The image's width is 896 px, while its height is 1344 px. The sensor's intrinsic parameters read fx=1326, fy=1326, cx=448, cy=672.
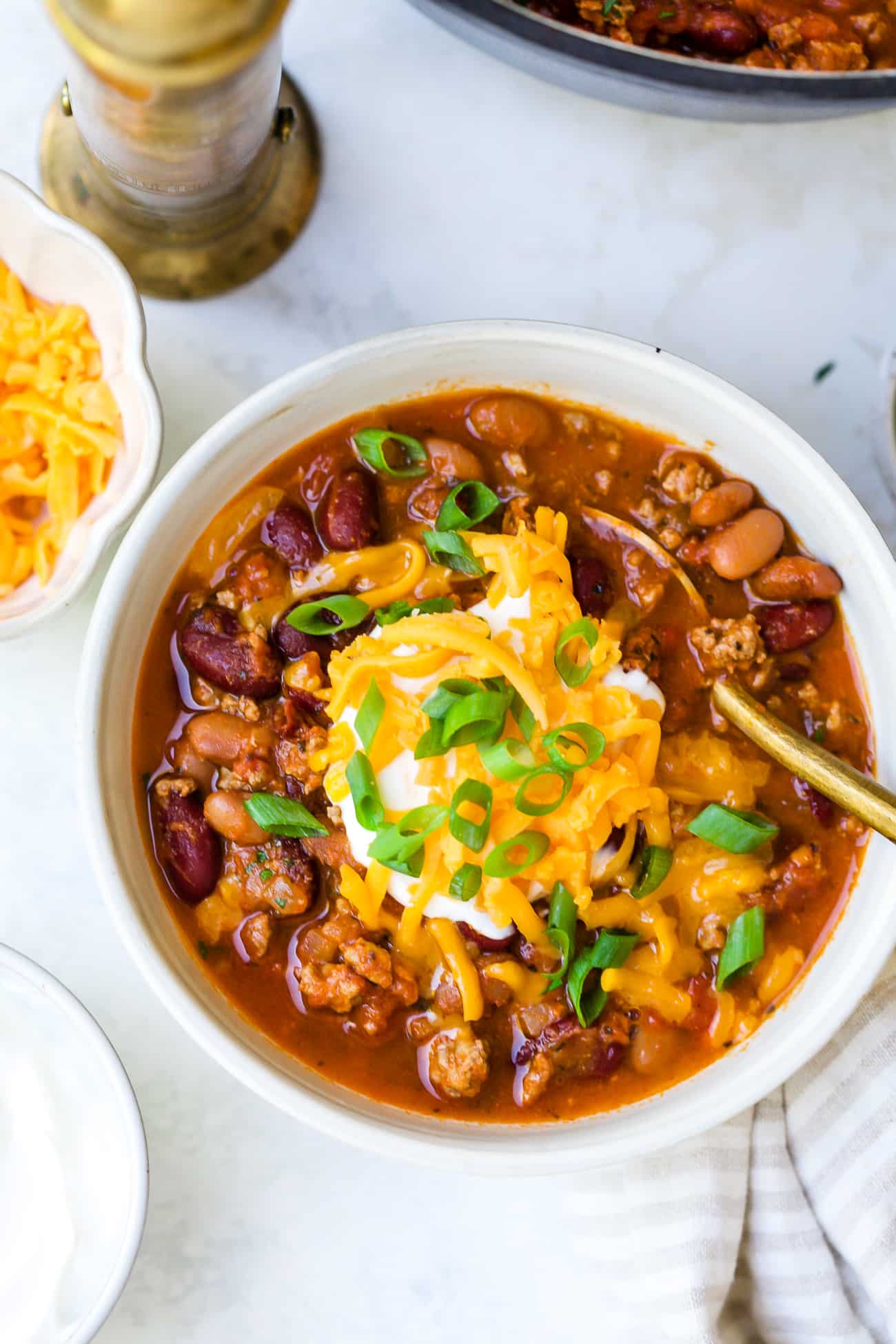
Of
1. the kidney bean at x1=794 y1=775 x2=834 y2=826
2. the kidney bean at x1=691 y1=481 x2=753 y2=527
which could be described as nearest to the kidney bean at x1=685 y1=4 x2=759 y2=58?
the kidney bean at x1=691 y1=481 x2=753 y2=527

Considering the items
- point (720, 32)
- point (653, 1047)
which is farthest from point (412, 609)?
point (720, 32)

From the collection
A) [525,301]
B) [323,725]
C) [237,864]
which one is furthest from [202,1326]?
[525,301]

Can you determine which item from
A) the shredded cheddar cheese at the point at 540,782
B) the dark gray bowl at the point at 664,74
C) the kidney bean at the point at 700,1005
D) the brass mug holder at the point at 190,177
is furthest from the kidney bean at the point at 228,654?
the dark gray bowl at the point at 664,74

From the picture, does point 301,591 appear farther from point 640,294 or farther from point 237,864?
point 640,294

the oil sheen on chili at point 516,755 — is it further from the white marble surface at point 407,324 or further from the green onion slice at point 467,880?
the white marble surface at point 407,324

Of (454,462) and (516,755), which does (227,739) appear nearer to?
(516,755)

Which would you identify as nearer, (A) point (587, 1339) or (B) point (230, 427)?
(B) point (230, 427)
